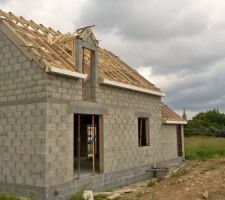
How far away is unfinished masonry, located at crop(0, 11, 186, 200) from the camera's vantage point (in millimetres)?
10273

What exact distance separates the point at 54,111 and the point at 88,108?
1750mm

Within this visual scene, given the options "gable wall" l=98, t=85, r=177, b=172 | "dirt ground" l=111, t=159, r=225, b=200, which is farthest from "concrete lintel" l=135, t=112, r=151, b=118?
"dirt ground" l=111, t=159, r=225, b=200

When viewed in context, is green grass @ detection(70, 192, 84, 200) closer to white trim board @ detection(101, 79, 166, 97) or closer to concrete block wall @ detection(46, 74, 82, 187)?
concrete block wall @ detection(46, 74, 82, 187)

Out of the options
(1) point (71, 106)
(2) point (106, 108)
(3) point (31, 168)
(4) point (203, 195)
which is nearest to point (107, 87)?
(2) point (106, 108)

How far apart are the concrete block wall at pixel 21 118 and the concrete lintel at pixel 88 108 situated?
51.1 inches

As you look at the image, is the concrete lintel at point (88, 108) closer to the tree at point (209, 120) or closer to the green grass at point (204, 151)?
the green grass at point (204, 151)

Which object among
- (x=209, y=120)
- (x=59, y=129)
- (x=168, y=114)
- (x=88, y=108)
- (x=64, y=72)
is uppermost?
(x=209, y=120)

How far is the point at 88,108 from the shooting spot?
39.2 feet

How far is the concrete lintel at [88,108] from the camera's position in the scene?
37.0 ft

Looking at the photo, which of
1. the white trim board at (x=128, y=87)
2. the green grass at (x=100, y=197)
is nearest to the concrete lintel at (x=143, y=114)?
the white trim board at (x=128, y=87)

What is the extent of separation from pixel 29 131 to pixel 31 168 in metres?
1.11

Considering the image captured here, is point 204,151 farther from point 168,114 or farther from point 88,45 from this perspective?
point 88,45

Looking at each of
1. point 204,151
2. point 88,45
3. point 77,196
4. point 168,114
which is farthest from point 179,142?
point 77,196

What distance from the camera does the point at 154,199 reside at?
1077 centimetres
